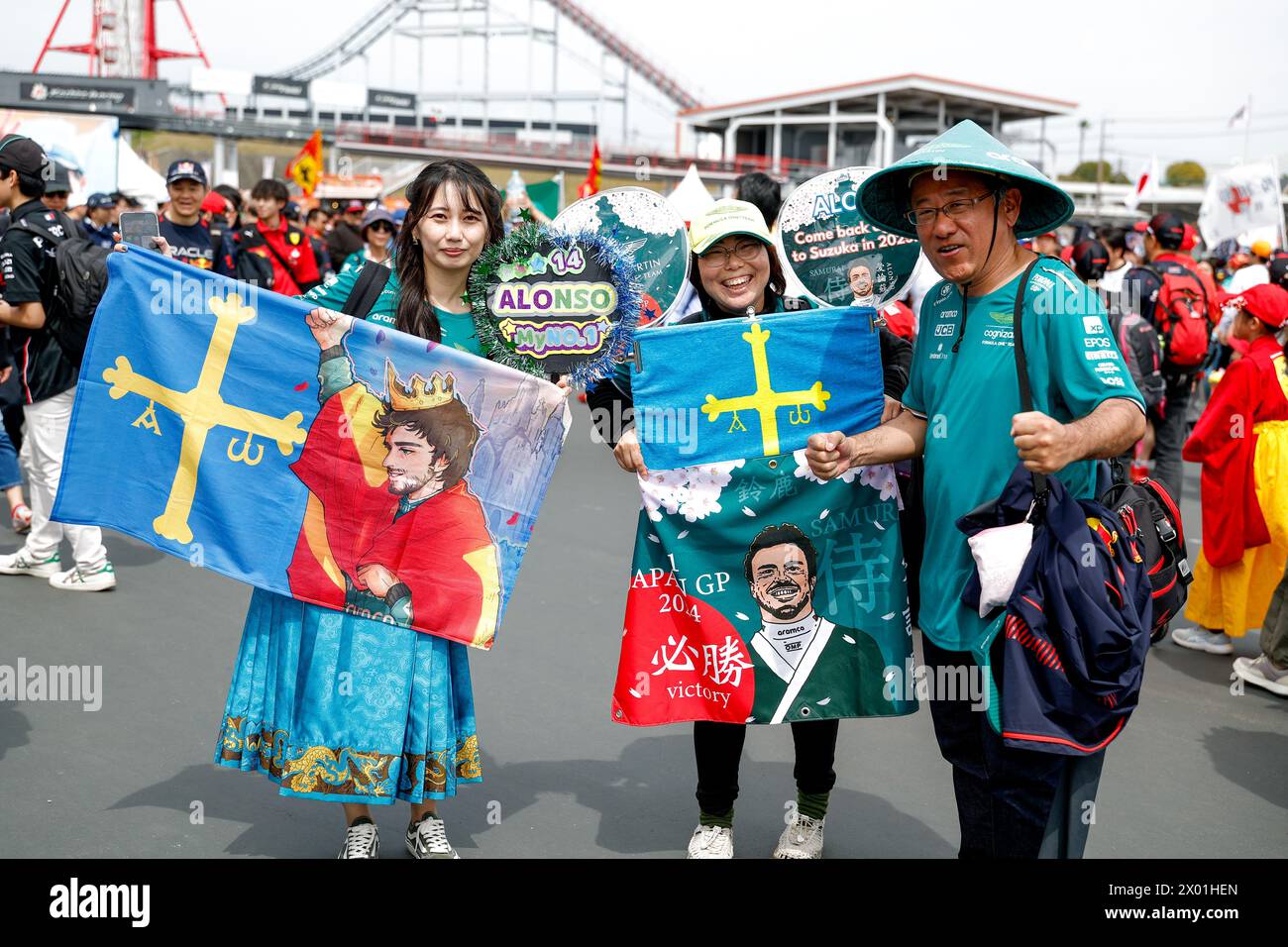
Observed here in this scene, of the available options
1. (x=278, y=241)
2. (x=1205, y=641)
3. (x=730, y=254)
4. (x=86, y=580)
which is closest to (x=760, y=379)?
(x=730, y=254)

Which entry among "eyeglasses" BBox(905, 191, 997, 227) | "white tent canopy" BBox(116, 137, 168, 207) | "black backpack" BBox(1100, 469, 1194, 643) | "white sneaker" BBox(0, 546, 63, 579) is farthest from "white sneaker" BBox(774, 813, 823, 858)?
"white tent canopy" BBox(116, 137, 168, 207)

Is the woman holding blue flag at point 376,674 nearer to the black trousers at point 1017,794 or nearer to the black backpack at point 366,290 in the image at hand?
the black backpack at point 366,290

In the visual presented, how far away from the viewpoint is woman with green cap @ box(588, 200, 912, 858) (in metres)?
3.41

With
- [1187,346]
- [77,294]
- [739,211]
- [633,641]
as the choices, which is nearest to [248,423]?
[633,641]

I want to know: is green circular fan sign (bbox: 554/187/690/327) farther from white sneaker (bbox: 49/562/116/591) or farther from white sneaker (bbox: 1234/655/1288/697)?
white sneaker (bbox: 49/562/116/591)

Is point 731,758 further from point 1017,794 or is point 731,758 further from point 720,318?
point 720,318

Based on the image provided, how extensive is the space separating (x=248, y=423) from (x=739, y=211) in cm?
150

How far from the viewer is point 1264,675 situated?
554cm

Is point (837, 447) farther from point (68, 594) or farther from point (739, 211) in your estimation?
point (68, 594)

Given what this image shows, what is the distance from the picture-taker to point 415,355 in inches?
127

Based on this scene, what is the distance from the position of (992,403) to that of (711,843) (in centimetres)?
161

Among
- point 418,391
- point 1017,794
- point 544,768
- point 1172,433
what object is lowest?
point 544,768

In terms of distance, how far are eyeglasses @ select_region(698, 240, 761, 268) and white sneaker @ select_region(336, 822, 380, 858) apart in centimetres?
187

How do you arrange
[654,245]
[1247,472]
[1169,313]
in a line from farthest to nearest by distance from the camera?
[1169,313]
[1247,472]
[654,245]
